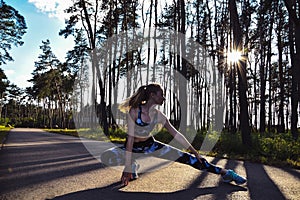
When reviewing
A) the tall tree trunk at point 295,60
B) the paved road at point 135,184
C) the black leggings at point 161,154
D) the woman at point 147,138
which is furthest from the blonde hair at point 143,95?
the tall tree trunk at point 295,60

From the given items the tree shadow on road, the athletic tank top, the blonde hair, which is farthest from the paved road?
the blonde hair

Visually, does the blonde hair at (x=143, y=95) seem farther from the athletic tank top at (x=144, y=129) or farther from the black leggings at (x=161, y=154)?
the black leggings at (x=161, y=154)

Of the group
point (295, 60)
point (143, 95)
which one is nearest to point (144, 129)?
point (143, 95)

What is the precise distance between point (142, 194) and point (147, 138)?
1.04 metres

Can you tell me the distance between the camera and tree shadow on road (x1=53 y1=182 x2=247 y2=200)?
3684 mm

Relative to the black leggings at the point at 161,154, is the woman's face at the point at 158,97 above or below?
above

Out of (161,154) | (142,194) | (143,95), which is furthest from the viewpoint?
(161,154)

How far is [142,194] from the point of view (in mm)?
3852

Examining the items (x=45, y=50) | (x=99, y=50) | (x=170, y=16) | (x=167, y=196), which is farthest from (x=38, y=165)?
(x=45, y=50)

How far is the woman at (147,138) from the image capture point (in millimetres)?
4402

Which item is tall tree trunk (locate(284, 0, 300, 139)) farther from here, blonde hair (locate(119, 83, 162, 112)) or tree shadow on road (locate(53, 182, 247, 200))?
tree shadow on road (locate(53, 182, 247, 200))

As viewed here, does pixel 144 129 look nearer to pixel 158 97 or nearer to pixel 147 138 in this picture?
pixel 147 138

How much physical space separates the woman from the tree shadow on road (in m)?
0.29

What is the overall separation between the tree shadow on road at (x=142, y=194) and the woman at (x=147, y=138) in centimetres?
29
